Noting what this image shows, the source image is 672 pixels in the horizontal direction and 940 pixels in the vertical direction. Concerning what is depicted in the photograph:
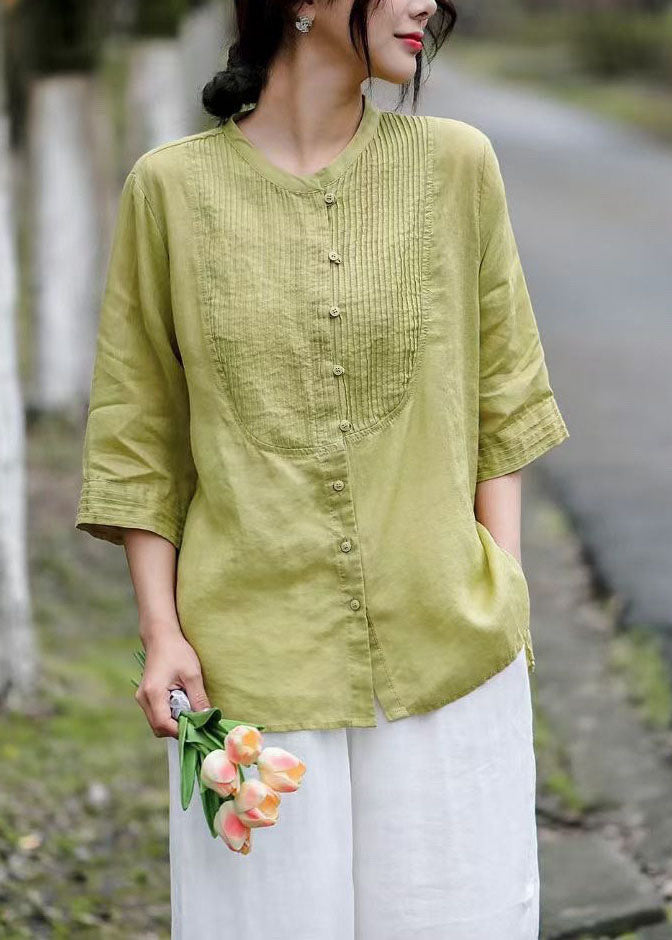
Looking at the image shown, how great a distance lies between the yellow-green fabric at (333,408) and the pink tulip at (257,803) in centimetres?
17

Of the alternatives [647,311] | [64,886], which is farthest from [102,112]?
[64,886]

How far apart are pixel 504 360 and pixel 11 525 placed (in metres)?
2.71

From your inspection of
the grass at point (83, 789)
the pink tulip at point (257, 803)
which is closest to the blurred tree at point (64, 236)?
the grass at point (83, 789)

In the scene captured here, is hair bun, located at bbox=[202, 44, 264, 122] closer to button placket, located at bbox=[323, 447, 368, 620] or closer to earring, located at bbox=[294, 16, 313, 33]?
earring, located at bbox=[294, 16, 313, 33]

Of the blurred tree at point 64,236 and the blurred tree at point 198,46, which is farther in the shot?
the blurred tree at point 64,236

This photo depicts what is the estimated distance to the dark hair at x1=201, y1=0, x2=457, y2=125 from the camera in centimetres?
200

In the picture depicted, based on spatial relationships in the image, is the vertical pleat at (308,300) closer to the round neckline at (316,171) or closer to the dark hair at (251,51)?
the round neckline at (316,171)

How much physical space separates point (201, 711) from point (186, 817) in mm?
155

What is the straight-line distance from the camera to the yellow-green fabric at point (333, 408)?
1957mm

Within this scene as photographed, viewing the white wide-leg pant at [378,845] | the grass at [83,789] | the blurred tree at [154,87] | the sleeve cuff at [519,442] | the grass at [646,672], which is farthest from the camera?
the blurred tree at [154,87]

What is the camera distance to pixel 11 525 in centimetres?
449

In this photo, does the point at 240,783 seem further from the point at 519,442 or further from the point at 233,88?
the point at 233,88

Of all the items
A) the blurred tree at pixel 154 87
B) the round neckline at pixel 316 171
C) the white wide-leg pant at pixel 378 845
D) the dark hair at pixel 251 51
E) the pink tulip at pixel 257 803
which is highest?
the dark hair at pixel 251 51

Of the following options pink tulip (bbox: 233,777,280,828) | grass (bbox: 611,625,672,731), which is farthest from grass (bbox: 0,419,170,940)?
pink tulip (bbox: 233,777,280,828)
